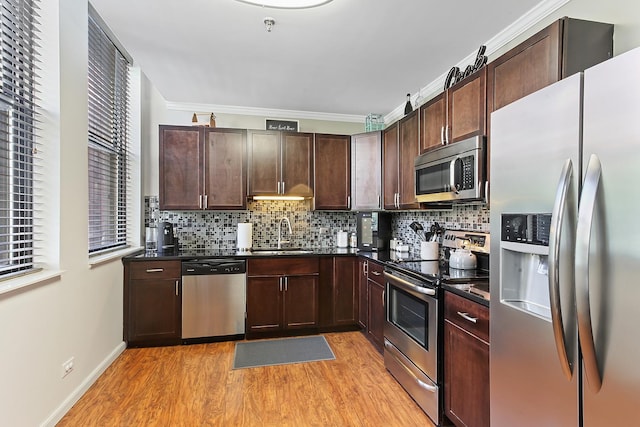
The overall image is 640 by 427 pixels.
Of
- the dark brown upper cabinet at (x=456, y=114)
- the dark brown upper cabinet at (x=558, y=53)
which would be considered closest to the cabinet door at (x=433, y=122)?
Answer: the dark brown upper cabinet at (x=456, y=114)

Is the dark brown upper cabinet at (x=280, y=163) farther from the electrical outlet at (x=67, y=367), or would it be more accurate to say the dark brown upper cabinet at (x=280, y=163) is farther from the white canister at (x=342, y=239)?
the electrical outlet at (x=67, y=367)

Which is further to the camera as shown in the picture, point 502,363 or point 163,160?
point 163,160

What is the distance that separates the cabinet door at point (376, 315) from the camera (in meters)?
3.06

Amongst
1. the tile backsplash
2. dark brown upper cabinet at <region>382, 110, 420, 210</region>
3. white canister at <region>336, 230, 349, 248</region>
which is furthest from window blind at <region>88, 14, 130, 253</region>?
dark brown upper cabinet at <region>382, 110, 420, 210</region>

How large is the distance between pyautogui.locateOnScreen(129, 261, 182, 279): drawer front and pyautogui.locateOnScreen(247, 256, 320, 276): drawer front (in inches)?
28.2

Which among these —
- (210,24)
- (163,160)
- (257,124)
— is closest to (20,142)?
(210,24)

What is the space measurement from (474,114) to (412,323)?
4.85ft

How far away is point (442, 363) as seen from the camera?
2035 mm

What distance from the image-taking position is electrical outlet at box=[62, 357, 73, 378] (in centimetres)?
217

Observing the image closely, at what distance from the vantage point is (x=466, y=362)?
1827 millimetres

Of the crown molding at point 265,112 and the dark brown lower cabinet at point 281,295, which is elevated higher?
the crown molding at point 265,112

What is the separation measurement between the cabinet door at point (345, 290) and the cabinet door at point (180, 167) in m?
1.72

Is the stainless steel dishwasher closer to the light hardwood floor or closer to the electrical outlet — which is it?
the light hardwood floor

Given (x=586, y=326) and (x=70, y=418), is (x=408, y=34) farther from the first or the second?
(x=70, y=418)
